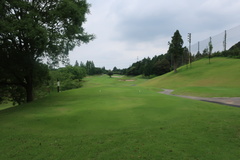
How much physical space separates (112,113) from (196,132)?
5.10 metres

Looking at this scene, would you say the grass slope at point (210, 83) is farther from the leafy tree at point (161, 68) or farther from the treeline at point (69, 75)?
the leafy tree at point (161, 68)

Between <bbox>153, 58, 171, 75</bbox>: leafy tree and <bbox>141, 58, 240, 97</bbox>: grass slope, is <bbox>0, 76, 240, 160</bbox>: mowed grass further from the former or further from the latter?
<bbox>153, 58, 171, 75</bbox>: leafy tree

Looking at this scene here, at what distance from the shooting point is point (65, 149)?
5344mm

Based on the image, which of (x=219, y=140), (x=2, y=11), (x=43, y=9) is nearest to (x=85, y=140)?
(x=219, y=140)

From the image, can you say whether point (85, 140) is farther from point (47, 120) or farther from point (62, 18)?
point (62, 18)

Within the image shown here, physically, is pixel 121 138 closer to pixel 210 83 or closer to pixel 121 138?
pixel 121 138

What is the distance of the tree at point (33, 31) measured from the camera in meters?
11.7

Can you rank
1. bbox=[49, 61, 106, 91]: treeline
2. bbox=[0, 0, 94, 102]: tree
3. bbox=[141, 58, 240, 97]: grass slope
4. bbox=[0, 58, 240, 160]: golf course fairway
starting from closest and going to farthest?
bbox=[0, 58, 240, 160]: golf course fairway
bbox=[0, 0, 94, 102]: tree
bbox=[141, 58, 240, 97]: grass slope
bbox=[49, 61, 106, 91]: treeline

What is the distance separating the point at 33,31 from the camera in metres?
11.2

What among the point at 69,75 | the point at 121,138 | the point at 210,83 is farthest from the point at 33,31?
the point at 69,75

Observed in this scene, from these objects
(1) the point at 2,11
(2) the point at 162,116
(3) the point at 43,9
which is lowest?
(2) the point at 162,116

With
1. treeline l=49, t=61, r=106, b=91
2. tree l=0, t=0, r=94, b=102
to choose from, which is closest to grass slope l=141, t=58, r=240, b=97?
tree l=0, t=0, r=94, b=102

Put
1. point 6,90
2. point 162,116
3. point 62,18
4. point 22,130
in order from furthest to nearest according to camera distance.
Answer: point 6,90 → point 62,18 → point 162,116 → point 22,130

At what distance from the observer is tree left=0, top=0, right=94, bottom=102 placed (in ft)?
38.3
